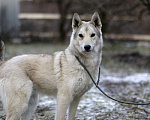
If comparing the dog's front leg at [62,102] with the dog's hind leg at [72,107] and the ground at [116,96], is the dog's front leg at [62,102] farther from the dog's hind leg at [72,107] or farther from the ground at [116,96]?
the ground at [116,96]

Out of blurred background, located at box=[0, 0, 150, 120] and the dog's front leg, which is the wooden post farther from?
the dog's front leg

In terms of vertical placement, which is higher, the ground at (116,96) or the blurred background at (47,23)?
the blurred background at (47,23)

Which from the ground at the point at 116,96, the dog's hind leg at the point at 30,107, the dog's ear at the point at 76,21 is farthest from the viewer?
the ground at the point at 116,96

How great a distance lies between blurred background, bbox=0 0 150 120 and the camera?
A: 516 centimetres

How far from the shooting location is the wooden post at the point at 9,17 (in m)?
18.2

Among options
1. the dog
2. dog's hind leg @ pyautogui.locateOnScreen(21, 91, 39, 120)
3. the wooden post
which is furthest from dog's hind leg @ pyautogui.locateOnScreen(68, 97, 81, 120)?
the wooden post

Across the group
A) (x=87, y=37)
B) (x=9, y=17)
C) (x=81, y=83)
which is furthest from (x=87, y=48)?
(x=9, y=17)

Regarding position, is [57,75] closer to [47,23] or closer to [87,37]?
[87,37]

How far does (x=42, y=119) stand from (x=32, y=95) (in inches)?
33.3

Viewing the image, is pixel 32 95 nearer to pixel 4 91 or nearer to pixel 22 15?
pixel 4 91

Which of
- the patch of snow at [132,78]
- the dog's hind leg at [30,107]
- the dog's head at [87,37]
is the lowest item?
the patch of snow at [132,78]

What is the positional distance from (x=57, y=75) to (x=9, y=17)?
16522mm

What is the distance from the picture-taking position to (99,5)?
12875 mm

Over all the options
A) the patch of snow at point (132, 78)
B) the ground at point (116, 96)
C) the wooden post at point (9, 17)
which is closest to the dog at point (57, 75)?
the ground at point (116, 96)
